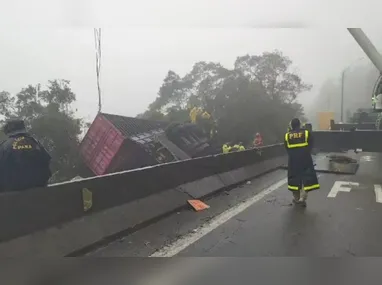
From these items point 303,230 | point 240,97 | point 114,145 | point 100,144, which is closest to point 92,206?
point 303,230

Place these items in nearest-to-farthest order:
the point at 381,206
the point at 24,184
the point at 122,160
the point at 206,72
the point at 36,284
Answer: the point at 36,284 < the point at 24,184 < the point at 381,206 < the point at 122,160 < the point at 206,72

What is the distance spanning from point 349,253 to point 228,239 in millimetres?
1550

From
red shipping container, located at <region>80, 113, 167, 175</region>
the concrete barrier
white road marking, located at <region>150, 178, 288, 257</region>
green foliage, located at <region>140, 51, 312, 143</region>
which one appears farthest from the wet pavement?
green foliage, located at <region>140, 51, 312, 143</region>

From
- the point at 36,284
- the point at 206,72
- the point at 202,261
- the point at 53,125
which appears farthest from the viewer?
the point at 206,72

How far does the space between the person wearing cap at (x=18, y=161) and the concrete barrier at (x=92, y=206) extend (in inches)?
8.5

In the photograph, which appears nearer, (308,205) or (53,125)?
(308,205)

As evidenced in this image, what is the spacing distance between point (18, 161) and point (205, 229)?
2861 millimetres

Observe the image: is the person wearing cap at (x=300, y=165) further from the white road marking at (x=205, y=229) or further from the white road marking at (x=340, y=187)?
the white road marking at (x=340, y=187)

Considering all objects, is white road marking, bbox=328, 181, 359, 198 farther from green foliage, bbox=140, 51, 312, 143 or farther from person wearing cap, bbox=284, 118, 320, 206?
green foliage, bbox=140, 51, 312, 143

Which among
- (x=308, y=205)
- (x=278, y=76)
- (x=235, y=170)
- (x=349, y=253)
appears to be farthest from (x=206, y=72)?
(x=349, y=253)

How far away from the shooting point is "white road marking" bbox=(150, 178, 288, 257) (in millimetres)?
5328

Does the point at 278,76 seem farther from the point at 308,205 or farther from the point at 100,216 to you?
the point at 100,216

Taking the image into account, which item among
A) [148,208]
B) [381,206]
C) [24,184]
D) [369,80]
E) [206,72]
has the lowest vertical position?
[381,206]

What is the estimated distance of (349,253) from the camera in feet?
17.5
